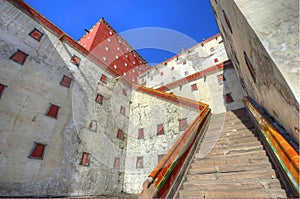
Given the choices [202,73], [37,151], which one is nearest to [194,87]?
[202,73]

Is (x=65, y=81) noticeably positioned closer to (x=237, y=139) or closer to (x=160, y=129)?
(x=160, y=129)

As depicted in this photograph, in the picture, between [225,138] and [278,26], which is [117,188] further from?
[278,26]

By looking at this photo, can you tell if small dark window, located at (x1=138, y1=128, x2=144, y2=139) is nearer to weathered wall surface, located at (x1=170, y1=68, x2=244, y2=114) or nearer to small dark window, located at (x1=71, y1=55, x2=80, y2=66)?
weathered wall surface, located at (x1=170, y1=68, x2=244, y2=114)

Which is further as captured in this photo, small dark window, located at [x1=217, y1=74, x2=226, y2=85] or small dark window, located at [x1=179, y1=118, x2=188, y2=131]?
Answer: small dark window, located at [x1=217, y1=74, x2=226, y2=85]

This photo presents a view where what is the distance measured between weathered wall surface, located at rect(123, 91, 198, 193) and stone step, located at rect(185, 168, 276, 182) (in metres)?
5.82

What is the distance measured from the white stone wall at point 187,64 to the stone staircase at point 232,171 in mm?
18122

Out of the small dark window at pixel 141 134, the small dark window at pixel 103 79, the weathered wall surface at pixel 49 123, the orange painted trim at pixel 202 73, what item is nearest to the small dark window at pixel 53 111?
the weathered wall surface at pixel 49 123

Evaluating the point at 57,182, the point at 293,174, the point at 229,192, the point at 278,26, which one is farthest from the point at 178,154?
the point at 57,182

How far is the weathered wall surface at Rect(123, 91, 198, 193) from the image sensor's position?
30.3ft

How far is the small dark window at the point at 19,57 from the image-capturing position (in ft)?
23.4

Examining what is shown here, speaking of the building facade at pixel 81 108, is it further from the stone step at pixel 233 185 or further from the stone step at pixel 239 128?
the stone step at pixel 233 185

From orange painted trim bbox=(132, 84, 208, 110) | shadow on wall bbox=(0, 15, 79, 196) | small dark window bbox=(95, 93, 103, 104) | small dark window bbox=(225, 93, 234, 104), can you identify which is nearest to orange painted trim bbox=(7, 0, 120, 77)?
shadow on wall bbox=(0, 15, 79, 196)

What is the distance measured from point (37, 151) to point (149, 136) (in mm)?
6350

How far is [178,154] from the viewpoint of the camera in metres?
3.51
